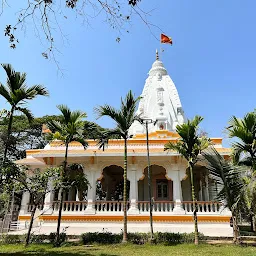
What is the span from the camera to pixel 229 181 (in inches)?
357

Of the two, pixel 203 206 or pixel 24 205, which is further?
pixel 24 205

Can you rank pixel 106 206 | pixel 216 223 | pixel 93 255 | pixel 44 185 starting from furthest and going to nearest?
1. pixel 106 206
2. pixel 216 223
3. pixel 44 185
4. pixel 93 255

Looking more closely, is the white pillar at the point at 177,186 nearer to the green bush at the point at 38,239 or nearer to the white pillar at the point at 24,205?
the green bush at the point at 38,239

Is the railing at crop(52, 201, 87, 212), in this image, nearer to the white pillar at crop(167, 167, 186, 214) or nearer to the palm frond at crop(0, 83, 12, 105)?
the white pillar at crop(167, 167, 186, 214)

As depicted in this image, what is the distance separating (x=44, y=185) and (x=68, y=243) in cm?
246

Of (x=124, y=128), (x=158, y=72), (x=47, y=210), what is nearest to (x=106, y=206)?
(x=47, y=210)

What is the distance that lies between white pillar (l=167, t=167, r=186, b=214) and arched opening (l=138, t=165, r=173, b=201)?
7.72ft

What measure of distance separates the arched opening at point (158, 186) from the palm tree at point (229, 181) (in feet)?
22.6

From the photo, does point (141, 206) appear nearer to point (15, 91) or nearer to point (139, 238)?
point (139, 238)

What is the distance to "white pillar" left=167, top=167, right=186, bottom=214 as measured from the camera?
13.0 meters

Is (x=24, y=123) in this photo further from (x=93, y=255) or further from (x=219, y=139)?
(x=93, y=255)

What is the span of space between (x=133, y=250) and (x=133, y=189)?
488cm

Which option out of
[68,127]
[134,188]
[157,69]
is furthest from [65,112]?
[157,69]

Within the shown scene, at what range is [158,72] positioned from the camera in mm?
26672
